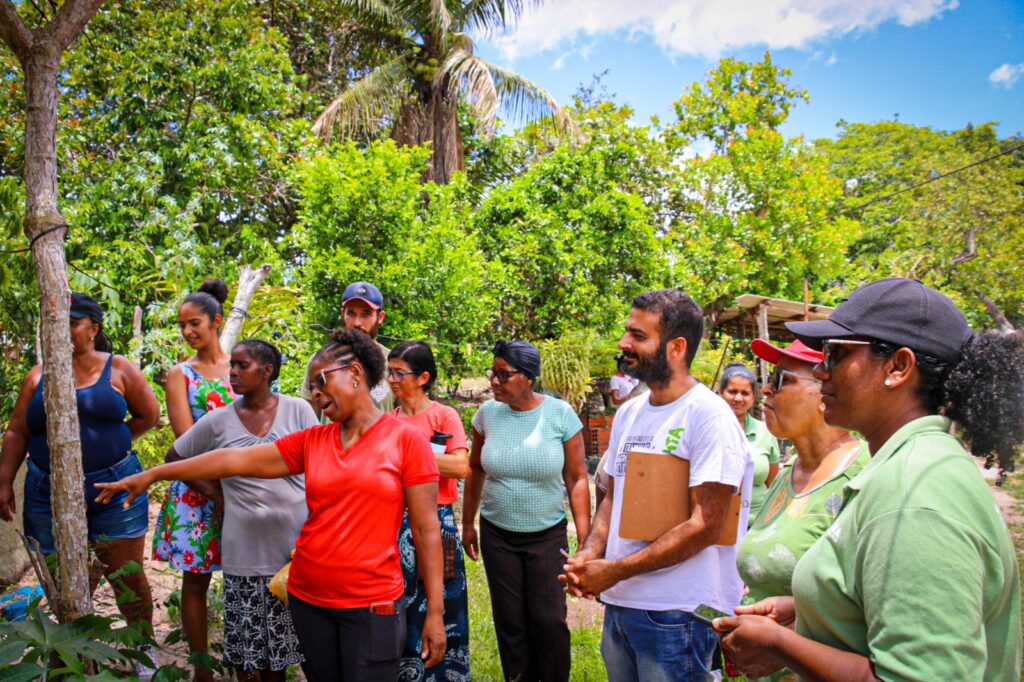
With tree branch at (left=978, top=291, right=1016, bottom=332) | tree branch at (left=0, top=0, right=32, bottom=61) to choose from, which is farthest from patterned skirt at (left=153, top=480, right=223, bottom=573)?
tree branch at (left=978, top=291, right=1016, bottom=332)

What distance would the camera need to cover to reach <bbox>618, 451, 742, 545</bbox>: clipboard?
2373mm

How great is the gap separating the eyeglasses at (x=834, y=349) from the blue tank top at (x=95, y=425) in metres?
3.33

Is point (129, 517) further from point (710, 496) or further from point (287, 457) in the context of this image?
point (710, 496)

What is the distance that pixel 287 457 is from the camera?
8.95ft

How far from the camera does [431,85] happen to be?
12.7 m

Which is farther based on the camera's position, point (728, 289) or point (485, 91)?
point (728, 289)

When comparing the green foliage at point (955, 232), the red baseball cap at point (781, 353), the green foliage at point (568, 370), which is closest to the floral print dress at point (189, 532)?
the red baseball cap at point (781, 353)

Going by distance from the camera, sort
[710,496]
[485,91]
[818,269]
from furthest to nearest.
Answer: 1. [818,269]
2. [485,91]
3. [710,496]

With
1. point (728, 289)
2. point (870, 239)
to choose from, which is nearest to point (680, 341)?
point (728, 289)

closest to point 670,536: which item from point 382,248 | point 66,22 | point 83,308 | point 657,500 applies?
point 657,500

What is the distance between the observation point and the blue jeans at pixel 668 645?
2.27 m

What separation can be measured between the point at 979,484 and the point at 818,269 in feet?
54.5

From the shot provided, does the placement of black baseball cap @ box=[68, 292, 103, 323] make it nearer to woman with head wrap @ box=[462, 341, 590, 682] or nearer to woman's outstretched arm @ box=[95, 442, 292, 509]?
woman's outstretched arm @ box=[95, 442, 292, 509]

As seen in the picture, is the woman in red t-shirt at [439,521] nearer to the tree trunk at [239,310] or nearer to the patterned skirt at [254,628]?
the patterned skirt at [254,628]
